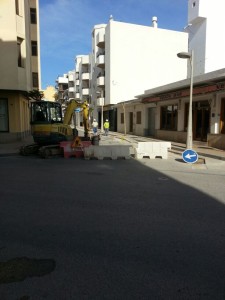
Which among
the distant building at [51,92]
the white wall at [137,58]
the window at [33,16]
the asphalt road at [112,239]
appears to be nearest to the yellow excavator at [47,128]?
the asphalt road at [112,239]

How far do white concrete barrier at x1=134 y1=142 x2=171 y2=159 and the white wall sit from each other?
88.0ft

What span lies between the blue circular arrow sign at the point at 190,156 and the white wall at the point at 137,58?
2866 centimetres

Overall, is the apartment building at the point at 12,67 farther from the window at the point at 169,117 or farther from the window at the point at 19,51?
the window at the point at 169,117

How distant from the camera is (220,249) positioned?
3951 millimetres

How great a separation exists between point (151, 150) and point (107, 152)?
221cm

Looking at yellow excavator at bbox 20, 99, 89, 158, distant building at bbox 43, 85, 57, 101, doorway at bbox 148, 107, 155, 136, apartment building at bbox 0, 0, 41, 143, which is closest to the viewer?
yellow excavator at bbox 20, 99, 89, 158

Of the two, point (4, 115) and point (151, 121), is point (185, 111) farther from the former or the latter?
point (4, 115)

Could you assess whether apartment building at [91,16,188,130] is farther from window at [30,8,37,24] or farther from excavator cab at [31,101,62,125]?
excavator cab at [31,101,62,125]

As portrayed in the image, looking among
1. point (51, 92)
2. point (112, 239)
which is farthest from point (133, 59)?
point (51, 92)

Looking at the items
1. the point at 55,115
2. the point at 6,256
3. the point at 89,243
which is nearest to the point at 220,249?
the point at 89,243

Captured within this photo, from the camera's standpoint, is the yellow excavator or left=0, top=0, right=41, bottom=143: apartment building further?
left=0, top=0, right=41, bottom=143: apartment building

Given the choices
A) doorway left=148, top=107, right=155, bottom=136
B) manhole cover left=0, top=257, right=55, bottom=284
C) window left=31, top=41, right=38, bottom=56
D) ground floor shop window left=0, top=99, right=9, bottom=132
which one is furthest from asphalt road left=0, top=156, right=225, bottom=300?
window left=31, top=41, right=38, bottom=56

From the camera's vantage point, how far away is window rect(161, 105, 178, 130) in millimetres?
21328

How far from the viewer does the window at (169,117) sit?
21328 mm
